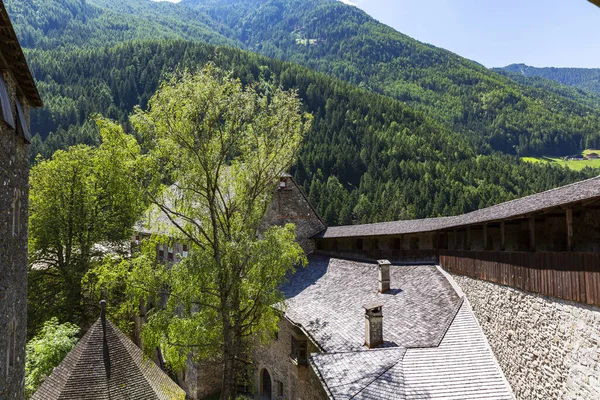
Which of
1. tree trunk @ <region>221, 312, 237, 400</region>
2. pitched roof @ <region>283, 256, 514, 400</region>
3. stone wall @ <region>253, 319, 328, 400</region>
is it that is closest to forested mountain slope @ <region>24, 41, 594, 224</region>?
stone wall @ <region>253, 319, 328, 400</region>

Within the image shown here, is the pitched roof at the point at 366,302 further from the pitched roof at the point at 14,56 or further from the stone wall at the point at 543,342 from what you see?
the pitched roof at the point at 14,56

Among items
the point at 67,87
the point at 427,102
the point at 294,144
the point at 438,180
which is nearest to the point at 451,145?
the point at 438,180

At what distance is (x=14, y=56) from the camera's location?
370 inches

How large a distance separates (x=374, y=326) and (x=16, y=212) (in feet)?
32.6

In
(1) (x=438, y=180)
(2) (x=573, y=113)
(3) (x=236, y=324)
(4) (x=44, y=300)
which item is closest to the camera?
(3) (x=236, y=324)

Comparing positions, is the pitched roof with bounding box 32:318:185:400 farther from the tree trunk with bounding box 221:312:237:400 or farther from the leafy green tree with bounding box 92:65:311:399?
the tree trunk with bounding box 221:312:237:400

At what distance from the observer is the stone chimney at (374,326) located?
13805 mm

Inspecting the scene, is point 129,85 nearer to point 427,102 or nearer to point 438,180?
point 438,180

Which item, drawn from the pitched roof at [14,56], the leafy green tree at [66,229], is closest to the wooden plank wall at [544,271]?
the pitched roof at [14,56]

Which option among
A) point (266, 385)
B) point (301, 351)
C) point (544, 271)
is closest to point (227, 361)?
point (301, 351)

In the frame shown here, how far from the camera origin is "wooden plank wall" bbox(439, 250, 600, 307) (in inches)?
357

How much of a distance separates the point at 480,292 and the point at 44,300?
24096 millimetres

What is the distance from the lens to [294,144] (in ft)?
→ 56.0

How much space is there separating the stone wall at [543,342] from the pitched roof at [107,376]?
1035 cm
